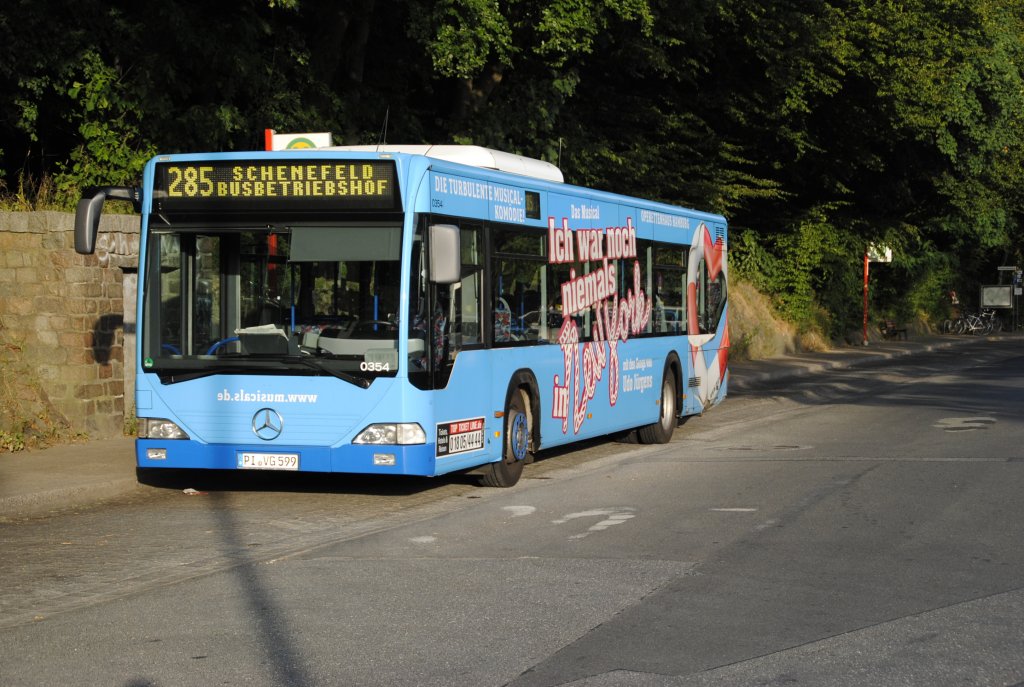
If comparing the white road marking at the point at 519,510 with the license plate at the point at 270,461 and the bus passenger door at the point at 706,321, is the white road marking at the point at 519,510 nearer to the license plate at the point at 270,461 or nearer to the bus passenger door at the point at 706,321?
the license plate at the point at 270,461

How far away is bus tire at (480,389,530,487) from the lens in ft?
42.4

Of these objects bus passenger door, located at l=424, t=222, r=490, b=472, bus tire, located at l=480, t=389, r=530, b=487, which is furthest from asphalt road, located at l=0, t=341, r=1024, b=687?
bus passenger door, located at l=424, t=222, r=490, b=472

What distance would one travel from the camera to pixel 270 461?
1157cm

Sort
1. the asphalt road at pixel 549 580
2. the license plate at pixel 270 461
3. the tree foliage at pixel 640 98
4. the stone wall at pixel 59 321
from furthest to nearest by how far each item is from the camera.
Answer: the tree foliage at pixel 640 98
the stone wall at pixel 59 321
the license plate at pixel 270 461
the asphalt road at pixel 549 580

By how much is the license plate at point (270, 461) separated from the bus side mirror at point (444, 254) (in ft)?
Result: 6.19

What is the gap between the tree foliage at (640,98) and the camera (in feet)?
64.6

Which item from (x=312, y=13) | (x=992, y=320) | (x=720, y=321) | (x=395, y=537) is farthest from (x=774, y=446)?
(x=992, y=320)

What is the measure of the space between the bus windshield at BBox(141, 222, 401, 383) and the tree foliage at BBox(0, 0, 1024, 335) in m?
7.91

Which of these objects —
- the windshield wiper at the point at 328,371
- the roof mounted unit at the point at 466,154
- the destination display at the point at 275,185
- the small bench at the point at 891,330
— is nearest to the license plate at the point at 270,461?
the windshield wiper at the point at 328,371

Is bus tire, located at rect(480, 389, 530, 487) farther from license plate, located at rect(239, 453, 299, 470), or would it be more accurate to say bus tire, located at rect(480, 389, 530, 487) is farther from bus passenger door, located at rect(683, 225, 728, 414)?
bus passenger door, located at rect(683, 225, 728, 414)

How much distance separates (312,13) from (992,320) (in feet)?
→ 144

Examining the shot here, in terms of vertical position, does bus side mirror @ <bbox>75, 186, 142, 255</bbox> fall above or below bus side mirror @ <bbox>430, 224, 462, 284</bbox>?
above

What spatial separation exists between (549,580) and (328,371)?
3587mm

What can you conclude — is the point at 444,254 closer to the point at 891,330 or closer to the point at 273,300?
the point at 273,300
